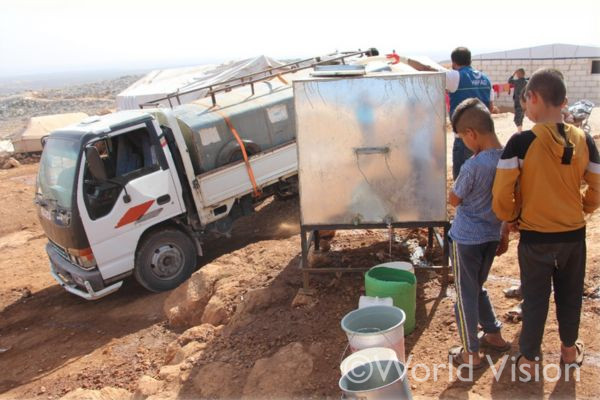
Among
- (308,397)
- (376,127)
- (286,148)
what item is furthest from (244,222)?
(308,397)

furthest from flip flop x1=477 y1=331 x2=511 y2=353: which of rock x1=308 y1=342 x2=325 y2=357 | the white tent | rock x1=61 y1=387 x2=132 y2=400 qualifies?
the white tent

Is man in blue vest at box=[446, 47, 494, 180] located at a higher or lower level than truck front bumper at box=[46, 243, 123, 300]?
higher

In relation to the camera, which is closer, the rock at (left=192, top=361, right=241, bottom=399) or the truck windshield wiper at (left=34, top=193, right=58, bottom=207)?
the rock at (left=192, top=361, right=241, bottom=399)

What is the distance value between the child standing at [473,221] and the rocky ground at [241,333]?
1.27ft

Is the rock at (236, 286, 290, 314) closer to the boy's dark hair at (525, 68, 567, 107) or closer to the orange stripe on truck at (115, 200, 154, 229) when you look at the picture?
the orange stripe on truck at (115, 200, 154, 229)

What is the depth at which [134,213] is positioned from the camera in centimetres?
629

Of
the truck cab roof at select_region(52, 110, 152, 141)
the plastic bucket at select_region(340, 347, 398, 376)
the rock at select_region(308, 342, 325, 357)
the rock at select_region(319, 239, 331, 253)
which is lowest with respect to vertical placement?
the rock at select_region(308, 342, 325, 357)

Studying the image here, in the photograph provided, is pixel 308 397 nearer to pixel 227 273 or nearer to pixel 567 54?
pixel 227 273

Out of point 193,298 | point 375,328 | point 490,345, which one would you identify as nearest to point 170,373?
point 193,298

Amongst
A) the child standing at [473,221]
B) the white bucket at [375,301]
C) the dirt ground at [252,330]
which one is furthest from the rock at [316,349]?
the child standing at [473,221]

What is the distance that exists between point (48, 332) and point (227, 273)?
246 centimetres

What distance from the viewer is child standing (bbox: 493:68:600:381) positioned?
2809 mm

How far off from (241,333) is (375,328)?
144 cm

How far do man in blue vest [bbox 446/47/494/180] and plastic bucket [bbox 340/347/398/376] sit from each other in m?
2.70
